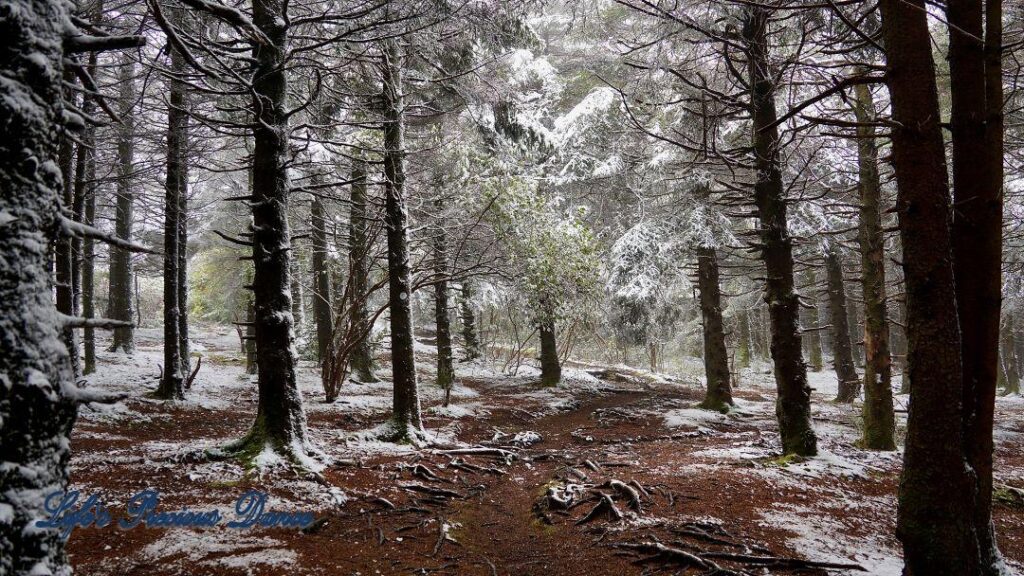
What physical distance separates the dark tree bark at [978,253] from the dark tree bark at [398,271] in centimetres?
682

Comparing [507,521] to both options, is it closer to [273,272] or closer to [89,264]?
[273,272]

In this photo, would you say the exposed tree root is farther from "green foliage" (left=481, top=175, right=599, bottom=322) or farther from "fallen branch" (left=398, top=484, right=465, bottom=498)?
"green foliage" (left=481, top=175, right=599, bottom=322)

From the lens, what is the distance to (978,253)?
3.61m

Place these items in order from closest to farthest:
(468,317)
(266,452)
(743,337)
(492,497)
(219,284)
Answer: (266,452), (492,497), (468,317), (219,284), (743,337)

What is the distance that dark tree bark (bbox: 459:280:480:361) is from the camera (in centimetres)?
1627

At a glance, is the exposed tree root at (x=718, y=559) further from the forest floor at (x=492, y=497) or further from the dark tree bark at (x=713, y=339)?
A: the dark tree bark at (x=713, y=339)

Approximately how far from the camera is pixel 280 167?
6.19 metres

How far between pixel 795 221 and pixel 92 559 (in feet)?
46.5

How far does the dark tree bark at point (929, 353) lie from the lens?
312cm

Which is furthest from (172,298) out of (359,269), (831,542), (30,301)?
(831,542)

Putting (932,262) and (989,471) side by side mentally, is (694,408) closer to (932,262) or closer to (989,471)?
(989,471)

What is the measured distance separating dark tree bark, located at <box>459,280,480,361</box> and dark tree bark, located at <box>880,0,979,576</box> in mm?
12589

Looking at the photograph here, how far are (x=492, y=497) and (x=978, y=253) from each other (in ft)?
16.7

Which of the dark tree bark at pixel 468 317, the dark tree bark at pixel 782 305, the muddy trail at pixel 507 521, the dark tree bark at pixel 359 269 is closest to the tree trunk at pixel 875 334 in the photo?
the dark tree bark at pixel 782 305
